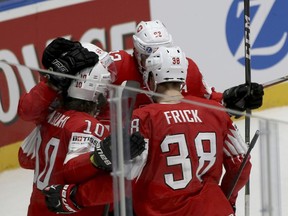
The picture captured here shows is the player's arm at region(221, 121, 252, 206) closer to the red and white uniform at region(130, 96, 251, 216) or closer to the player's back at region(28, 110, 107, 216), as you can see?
the red and white uniform at region(130, 96, 251, 216)

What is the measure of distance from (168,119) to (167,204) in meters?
0.25

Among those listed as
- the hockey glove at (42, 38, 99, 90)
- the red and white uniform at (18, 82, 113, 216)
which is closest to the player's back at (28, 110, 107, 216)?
the red and white uniform at (18, 82, 113, 216)

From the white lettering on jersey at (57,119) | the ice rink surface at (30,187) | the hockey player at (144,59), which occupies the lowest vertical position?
the ice rink surface at (30,187)

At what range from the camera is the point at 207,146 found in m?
2.99

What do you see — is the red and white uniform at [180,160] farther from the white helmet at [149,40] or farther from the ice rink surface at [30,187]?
the white helmet at [149,40]

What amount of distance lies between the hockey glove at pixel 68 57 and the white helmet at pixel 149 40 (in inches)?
19.9

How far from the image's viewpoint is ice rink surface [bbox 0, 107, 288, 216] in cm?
270

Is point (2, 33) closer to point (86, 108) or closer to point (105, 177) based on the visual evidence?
point (86, 108)

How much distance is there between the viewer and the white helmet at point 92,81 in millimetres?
2748

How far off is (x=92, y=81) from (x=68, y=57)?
0.30 metres

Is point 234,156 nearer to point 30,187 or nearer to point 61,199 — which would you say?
point 61,199

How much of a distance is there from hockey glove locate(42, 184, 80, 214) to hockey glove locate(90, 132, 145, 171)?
16 cm

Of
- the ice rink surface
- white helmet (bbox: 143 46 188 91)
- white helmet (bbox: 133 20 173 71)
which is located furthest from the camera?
white helmet (bbox: 133 20 173 71)

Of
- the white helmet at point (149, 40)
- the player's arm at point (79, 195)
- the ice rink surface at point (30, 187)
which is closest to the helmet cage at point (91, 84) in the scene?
the player's arm at point (79, 195)
